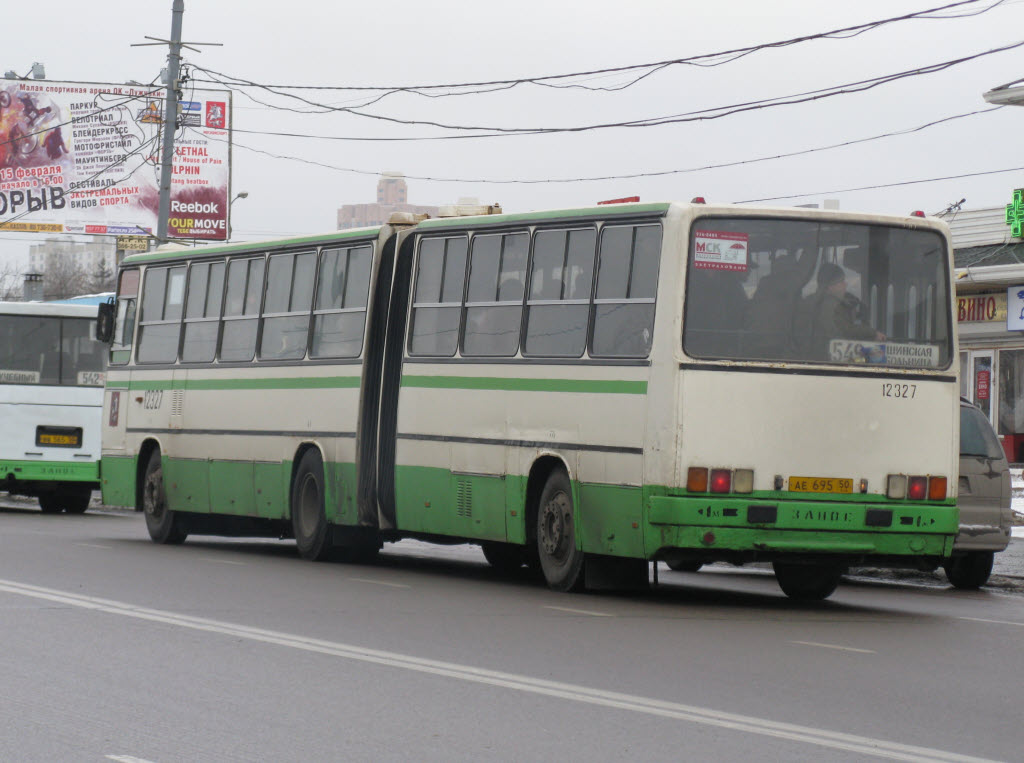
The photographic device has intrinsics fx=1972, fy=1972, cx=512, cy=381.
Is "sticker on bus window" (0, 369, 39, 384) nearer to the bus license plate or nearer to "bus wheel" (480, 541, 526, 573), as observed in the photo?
"bus wheel" (480, 541, 526, 573)

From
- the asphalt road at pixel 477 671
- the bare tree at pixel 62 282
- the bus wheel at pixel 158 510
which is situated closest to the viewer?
the asphalt road at pixel 477 671

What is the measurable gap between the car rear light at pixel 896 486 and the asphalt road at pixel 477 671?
91 cm

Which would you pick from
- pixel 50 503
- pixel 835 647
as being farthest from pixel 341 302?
pixel 50 503

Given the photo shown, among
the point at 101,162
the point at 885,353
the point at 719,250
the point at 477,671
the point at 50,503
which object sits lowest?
the point at 50,503

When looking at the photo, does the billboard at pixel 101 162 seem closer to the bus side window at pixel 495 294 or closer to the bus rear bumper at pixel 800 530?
the bus side window at pixel 495 294

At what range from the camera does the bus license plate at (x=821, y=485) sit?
46.5 ft

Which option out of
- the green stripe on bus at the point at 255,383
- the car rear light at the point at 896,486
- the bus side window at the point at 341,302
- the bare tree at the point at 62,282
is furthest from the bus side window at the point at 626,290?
the bare tree at the point at 62,282

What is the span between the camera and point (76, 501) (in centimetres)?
3120

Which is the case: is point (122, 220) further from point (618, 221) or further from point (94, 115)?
point (618, 221)

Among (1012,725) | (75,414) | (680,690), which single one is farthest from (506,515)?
(75,414)

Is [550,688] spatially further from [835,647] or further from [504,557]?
[504,557]

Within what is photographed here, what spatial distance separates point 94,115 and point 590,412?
136 feet

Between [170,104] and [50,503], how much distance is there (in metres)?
8.11

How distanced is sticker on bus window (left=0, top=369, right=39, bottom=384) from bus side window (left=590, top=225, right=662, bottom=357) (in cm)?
1698
